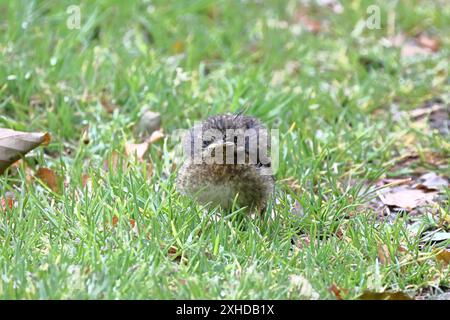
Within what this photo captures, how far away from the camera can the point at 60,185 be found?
5.12 metres

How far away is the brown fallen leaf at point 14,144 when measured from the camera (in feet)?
16.3

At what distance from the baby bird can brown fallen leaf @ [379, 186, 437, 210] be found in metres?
0.88

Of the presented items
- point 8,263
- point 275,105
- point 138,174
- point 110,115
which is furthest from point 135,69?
point 8,263

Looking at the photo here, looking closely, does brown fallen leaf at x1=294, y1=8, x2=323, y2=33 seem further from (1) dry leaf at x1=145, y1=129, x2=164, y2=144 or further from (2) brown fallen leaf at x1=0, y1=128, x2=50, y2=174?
(2) brown fallen leaf at x1=0, y1=128, x2=50, y2=174

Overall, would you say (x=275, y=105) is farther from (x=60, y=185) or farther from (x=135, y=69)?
(x=60, y=185)

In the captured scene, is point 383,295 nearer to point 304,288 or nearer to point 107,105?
point 304,288

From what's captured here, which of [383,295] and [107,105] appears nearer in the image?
[383,295]

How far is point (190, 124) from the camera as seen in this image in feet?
19.2

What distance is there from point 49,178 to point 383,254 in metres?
2.06

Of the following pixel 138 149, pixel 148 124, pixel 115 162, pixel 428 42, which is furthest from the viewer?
pixel 428 42

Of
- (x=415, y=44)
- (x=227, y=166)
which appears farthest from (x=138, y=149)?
(x=415, y=44)

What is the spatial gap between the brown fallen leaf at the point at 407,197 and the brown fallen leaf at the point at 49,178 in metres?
1.91

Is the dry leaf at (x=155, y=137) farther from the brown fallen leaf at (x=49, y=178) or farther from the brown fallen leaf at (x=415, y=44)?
the brown fallen leaf at (x=415, y=44)

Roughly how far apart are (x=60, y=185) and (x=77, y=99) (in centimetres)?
118
